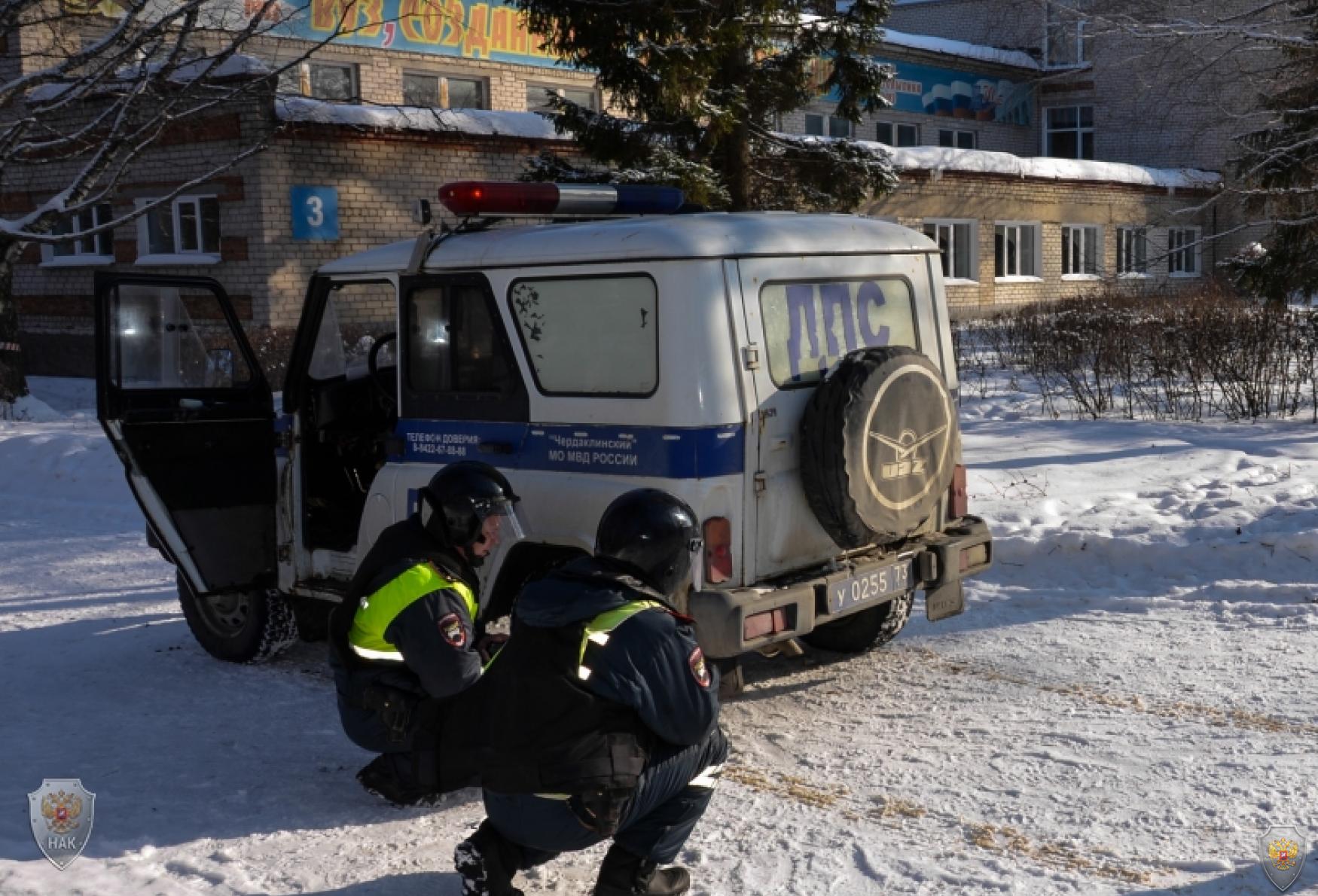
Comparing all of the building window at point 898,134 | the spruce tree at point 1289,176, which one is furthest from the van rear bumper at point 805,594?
the building window at point 898,134

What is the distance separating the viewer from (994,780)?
470 cm

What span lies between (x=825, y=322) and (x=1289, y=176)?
9.34m

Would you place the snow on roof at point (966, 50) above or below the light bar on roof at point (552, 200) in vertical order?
above

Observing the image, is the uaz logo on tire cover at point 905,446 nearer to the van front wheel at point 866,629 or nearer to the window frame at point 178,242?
the van front wheel at point 866,629

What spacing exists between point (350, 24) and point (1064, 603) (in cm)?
2112

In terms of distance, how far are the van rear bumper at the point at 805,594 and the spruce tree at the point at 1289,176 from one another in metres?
8.12

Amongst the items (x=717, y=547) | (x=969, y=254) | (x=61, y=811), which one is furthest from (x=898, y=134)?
(x=61, y=811)

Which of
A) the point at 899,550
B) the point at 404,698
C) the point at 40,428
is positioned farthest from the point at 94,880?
the point at 40,428

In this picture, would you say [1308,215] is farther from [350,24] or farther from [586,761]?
[350,24]

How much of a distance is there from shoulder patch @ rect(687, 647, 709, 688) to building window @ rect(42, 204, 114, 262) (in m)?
20.2

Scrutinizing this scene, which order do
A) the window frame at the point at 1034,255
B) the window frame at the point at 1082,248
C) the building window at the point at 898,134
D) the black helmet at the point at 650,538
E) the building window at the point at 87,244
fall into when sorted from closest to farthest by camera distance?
the black helmet at the point at 650,538
the building window at the point at 87,244
the window frame at the point at 1034,255
the window frame at the point at 1082,248
the building window at the point at 898,134

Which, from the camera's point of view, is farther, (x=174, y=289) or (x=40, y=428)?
(x=40, y=428)

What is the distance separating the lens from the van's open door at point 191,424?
625 cm

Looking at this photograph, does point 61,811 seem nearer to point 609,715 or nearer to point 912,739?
point 609,715
